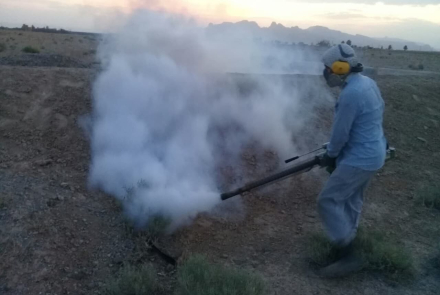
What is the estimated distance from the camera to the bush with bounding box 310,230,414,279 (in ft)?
15.7

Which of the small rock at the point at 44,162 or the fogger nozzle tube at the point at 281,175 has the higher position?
the fogger nozzle tube at the point at 281,175

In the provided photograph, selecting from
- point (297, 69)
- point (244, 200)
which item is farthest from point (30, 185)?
point (297, 69)

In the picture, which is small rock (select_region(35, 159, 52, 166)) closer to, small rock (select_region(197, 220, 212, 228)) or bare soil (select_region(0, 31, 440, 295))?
bare soil (select_region(0, 31, 440, 295))

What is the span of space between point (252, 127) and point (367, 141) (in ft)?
9.96

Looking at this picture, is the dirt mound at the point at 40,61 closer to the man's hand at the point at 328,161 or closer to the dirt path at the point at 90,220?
the dirt path at the point at 90,220

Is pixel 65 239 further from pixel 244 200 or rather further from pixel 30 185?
pixel 244 200

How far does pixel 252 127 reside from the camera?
7293 mm

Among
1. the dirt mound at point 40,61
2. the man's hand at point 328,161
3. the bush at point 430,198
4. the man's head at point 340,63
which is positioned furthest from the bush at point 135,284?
the dirt mound at point 40,61

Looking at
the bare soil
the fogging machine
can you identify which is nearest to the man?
the fogging machine

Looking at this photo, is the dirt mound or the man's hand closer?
the man's hand

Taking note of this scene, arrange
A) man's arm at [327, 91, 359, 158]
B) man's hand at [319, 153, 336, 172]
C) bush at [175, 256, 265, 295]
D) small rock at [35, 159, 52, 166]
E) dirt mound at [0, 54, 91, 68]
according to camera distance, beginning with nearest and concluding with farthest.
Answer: bush at [175, 256, 265, 295]
man's arm at [327, 91, 359, 158]
man's hand at [319, 153, 336, 172]
small rock at [35, 159, 52, 166]
dirt mound at [0, 54, 91, 68]

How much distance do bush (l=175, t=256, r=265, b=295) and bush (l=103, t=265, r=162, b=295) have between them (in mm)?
228

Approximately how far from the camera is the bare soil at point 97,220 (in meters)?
4.49

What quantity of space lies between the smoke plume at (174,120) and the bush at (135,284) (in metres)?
0.81
